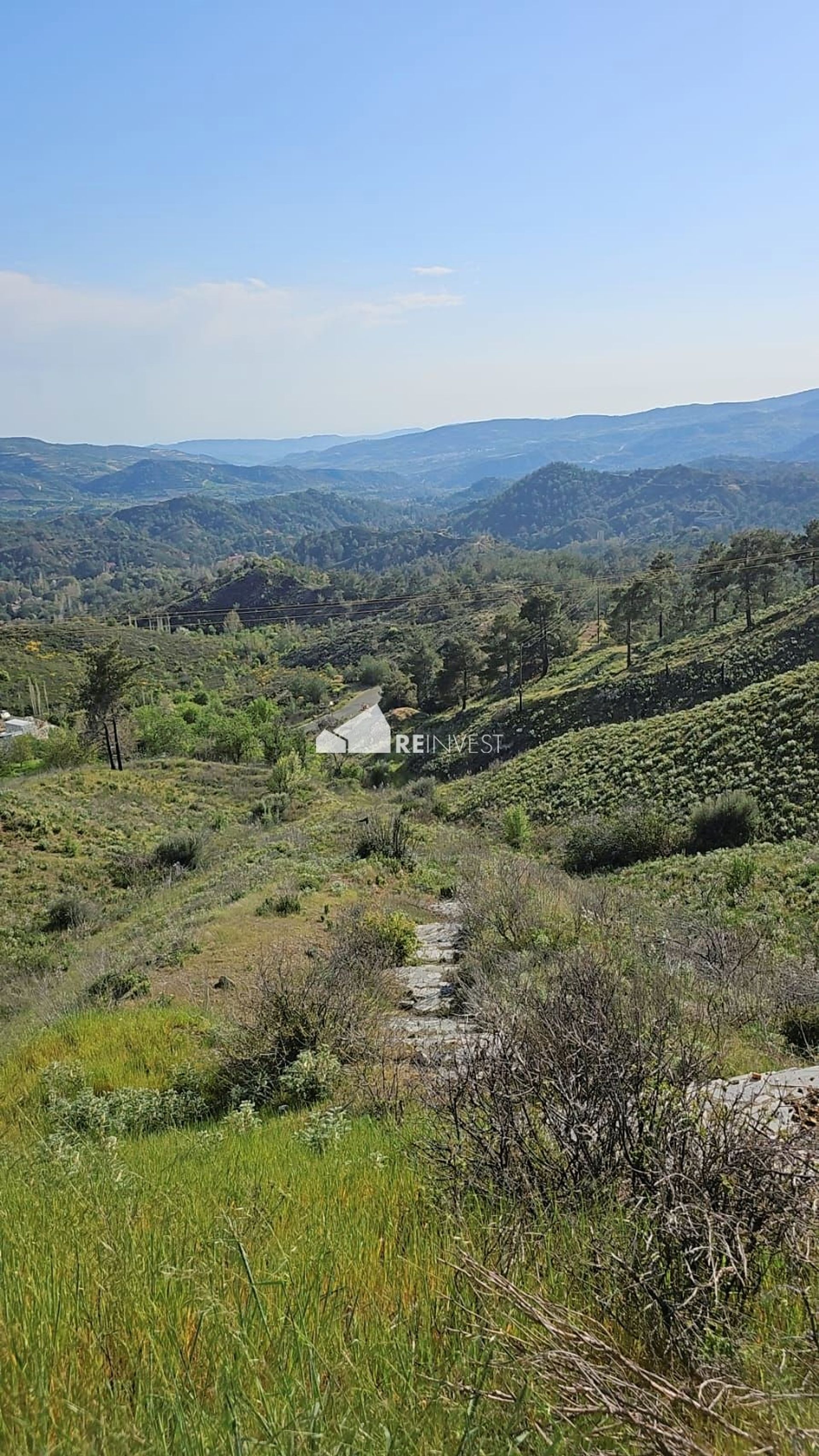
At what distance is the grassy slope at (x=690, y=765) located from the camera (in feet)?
78.1

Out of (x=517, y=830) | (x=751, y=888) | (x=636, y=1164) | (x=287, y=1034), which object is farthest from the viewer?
(x=517, y=830)

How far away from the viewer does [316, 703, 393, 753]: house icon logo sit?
2251 inches

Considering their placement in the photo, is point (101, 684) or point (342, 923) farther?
point (101, 684)

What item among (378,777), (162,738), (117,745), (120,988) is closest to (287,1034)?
(120,988)

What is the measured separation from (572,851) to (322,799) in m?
16.5

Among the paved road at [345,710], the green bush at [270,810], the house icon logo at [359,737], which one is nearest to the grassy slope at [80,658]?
the paved road at [345,710]

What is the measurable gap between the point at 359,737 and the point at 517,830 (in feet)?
120

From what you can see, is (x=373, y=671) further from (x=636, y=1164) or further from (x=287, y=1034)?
(x=636, y=1164)

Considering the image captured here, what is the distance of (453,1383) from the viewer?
1.32 m

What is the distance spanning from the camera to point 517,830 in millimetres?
24328

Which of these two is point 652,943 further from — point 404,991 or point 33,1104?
point 33,1104

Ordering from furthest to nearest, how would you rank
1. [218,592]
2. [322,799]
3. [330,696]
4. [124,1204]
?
[218,592], [330,696], [322,799], [124,1204]

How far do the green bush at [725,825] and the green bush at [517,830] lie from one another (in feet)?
15.9

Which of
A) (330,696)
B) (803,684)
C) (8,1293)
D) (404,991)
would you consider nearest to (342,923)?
(404,991)
